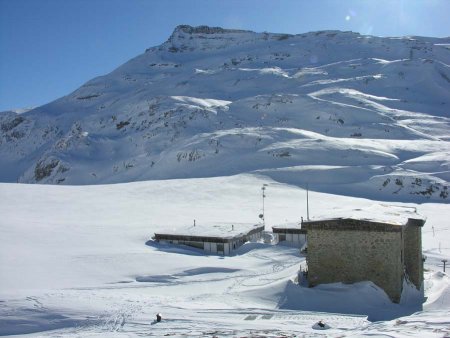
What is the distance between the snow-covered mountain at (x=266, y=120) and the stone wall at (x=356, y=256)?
41445mm

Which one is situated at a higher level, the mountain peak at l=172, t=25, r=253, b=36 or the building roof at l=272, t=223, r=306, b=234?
the mountain peak at l=172, t=25, r=253, b=36

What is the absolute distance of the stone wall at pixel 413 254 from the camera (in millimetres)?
23219

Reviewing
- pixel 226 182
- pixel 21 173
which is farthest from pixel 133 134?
pixel 226 182

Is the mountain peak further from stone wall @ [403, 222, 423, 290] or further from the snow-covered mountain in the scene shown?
stone wall @ [403, 222, 423, 290]

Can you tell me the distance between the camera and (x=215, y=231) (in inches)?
1371

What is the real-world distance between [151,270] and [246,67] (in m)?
124

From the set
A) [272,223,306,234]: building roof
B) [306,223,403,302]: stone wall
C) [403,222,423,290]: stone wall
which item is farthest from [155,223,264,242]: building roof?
[403,222,423,290]: stone wall

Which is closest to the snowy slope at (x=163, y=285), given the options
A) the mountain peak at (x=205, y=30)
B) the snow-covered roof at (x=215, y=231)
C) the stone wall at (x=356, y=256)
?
the stone wall at (x=356, y=256)

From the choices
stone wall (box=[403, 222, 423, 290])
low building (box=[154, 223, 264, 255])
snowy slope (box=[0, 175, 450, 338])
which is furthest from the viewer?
low building (box=[154, 223, 264, 255])

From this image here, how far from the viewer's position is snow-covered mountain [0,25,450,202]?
72.6 metres

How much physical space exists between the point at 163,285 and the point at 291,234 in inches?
552

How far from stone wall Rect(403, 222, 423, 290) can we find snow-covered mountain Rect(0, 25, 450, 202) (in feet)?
126

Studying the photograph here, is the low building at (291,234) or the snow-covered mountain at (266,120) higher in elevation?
the snow-covered mountain at (266,120)

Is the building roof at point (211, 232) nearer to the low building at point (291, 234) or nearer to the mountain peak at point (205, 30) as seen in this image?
the low building at point (291, 234)
